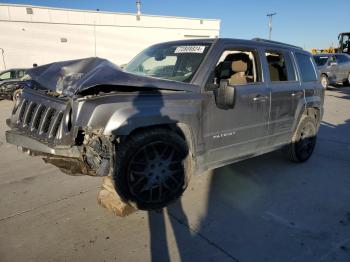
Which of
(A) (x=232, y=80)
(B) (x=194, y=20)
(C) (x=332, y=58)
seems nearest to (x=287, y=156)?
(A) (x=232, y=80)

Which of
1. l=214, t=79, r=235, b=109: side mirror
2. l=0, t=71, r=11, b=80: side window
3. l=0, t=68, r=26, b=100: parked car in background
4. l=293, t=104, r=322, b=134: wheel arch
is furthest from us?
l=0, t=71, r=11, b=80: side window

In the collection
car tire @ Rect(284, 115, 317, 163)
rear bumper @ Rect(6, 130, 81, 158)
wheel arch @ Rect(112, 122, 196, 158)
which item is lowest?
car tire @ Rect(284, 115, 317, 163)

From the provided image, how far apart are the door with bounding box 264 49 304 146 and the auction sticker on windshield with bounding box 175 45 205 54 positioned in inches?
40.3

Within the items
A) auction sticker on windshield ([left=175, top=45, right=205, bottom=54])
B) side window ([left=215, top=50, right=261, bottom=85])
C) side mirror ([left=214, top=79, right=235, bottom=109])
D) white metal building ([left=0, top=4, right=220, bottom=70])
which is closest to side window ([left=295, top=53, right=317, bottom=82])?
side window ([left=215, top=50, right=261, bottom=85])

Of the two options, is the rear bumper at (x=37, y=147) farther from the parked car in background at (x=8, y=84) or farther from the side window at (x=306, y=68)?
the parked car in background at (x=8, y=84)

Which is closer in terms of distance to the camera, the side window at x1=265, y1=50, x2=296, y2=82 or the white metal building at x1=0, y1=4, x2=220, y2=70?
the side window at x1=265, y1=50, x2=296, y2=82

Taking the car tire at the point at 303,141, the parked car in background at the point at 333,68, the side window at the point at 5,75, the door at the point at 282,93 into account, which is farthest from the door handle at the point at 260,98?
the side window at the point at 5,75

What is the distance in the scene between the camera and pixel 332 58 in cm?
1706

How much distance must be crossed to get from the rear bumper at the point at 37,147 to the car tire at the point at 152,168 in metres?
0.40

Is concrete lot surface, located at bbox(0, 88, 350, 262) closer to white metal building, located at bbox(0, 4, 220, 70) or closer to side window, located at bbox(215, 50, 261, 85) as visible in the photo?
side window, located at bbox(215, 50, 261, 85)

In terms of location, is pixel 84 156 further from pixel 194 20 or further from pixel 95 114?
pixel 194 20

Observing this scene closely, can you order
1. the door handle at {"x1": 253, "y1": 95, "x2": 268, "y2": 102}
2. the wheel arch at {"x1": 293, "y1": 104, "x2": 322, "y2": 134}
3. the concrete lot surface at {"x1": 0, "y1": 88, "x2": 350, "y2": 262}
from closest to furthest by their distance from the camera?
the concrete lot surface at {"x1": 0, "y1": 88, "x2": 350, "y2": 262}, the door handle at {"x1": 253, "y1": 95, "x2": 268, "y2": 102}, the wheel arch at {"x1": 293, "y1": 104, "x2": 322, "y2": 134}

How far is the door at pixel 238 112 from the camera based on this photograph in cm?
375

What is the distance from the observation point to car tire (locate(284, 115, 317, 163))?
5.20 m
